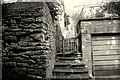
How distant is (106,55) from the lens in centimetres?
724

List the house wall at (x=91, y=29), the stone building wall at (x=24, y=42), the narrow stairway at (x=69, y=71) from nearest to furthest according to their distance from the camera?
the stone building wall at (x=24, y=42) < the narrow stairway at (x=69, y=71) < the house wall at (x=91, y=29)

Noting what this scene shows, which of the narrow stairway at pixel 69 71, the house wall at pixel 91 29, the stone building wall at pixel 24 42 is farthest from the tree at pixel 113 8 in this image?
the stone building wall at pixel 24 42

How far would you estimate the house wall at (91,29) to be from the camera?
23.5 feet

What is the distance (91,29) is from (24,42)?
4488 mm

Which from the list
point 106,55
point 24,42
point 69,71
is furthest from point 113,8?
point 24,42

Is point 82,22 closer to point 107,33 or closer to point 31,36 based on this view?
point 107,33

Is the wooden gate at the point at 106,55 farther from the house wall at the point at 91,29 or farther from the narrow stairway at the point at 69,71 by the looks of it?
the narrow stairway at the point at 69,71

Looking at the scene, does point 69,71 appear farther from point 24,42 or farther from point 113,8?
point 113,8

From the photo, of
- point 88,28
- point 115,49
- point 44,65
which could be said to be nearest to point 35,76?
point 44,65

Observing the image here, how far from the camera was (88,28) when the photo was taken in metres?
7.26

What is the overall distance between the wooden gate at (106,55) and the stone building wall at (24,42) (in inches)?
171

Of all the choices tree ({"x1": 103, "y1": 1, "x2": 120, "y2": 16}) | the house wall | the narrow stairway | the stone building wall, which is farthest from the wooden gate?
the stone building wall

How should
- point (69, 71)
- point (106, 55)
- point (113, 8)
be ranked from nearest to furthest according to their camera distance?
point (69, 71)
point (106, 55)
point (113, 8)

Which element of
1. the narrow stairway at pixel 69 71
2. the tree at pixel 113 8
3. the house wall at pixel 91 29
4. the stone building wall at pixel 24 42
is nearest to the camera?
the stone building wall at pixel 24 42
